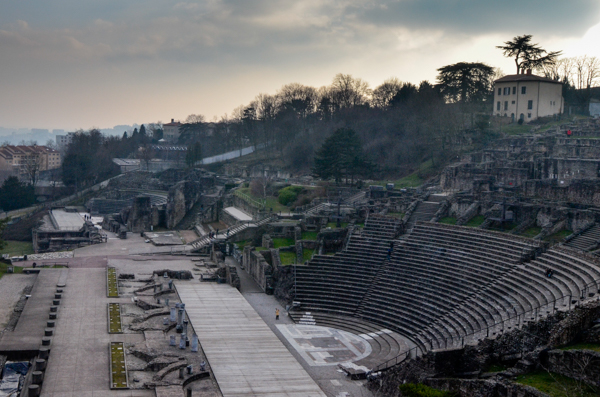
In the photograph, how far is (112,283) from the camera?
45531 millimetres

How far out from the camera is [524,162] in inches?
2083

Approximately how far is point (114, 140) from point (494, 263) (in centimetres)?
11144

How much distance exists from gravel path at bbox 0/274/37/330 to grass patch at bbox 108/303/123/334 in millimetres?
5441

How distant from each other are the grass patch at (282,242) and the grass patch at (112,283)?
11627 mm

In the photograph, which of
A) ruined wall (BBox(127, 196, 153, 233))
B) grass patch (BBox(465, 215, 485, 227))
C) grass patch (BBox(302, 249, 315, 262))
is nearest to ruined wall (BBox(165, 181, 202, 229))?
ruined wall (BBox(127, 196, 153, 233))

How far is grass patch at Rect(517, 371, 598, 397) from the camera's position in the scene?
21389 mm

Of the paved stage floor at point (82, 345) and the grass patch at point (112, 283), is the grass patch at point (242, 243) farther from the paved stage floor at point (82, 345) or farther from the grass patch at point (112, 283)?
the paved stage floor at point (82, 345)

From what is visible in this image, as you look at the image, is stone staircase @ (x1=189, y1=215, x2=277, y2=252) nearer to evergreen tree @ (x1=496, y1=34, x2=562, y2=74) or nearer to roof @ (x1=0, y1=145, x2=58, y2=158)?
evergreen tree @ (x1=496, y1=34, x2=562, y2=74)

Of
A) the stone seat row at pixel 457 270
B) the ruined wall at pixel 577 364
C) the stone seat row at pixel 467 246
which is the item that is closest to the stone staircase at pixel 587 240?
the stone seat row at pixel 467 246

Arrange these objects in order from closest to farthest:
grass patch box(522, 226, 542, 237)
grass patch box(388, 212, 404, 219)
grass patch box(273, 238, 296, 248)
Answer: grass patch box(522, 226, 542, 237) → grass patch box(388, 212, 404, 219) → grass patch box(273, 238, 296, 248)

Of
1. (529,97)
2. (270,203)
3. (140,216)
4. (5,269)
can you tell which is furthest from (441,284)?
(140,216)

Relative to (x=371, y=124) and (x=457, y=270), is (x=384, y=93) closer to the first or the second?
(x=371, y=124)

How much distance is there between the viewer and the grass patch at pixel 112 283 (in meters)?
42.7

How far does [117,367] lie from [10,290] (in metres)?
17.6
